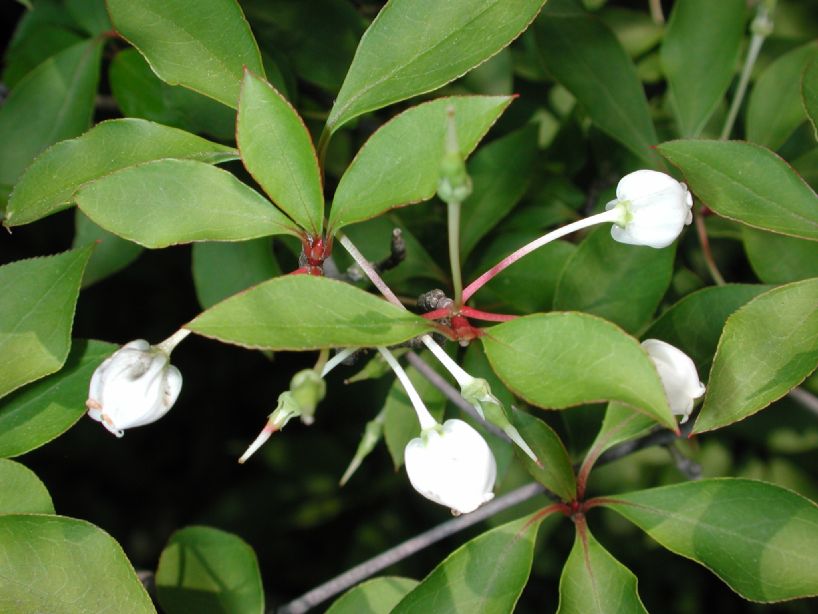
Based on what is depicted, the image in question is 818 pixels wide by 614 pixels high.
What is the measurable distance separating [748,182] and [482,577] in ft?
1.48

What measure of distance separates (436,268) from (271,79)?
0.96 ft

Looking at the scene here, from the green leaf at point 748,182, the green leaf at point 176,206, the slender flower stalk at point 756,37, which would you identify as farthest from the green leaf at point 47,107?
the slender flower stalk at point 756,37

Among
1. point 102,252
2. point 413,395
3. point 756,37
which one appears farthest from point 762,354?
point 102,252

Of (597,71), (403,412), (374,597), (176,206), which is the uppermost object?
(176,206)

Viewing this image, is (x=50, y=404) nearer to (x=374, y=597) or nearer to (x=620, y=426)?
(x=374, y=597)

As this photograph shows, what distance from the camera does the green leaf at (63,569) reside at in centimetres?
76

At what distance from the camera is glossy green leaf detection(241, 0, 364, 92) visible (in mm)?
1086

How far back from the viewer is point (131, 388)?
2.33 ft

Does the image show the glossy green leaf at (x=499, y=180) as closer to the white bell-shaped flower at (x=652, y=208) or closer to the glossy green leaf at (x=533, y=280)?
the glossy green leaf at (x=533, y=280)

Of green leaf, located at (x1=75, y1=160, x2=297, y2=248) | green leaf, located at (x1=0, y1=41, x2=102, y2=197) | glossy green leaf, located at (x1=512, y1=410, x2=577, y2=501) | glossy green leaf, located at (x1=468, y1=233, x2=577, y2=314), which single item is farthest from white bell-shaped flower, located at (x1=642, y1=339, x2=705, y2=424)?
green leaf, located at (x1=0, y1=41, x2=102, y2=197)

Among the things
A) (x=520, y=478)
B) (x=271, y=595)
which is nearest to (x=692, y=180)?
(x=520, y=478)

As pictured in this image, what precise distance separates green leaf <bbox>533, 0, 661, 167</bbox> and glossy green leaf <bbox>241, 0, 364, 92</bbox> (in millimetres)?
245

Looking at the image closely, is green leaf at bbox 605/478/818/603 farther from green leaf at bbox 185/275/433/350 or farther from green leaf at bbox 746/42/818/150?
green leaf at bbox 746/42/818/150

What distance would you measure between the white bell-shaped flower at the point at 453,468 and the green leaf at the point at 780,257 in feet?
1.58
